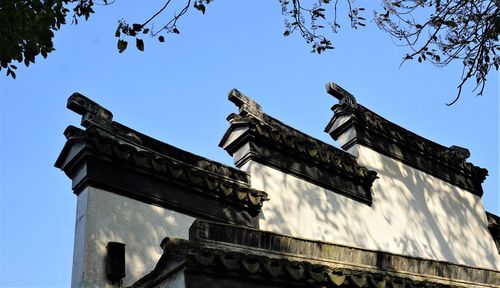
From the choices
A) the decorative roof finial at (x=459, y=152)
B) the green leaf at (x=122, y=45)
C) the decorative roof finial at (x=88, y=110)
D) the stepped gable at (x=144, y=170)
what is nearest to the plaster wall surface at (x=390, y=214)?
the stepped gable at (x=144, y=170)

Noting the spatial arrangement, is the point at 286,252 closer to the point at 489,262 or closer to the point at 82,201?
the point at 82,201

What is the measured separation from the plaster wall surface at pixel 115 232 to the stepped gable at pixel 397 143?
4.04m

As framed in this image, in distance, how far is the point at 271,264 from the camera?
596 centimetres

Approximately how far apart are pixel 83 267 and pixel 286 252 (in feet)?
7.54

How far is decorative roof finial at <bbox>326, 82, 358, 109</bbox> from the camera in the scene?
37.5 feet

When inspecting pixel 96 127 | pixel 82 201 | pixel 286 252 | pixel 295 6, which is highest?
pixel 295 6

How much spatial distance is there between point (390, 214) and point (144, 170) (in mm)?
4504

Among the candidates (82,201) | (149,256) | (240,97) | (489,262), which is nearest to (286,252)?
(149,256)

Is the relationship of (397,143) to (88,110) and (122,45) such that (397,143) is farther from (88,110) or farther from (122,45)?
(122,45)

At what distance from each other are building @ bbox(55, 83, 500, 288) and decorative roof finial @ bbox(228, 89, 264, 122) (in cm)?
2

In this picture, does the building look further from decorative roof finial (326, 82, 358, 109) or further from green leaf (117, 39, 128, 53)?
green leaf (117, 39, 128, 53)

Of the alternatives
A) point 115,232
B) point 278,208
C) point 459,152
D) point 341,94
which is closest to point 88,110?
point 115,232

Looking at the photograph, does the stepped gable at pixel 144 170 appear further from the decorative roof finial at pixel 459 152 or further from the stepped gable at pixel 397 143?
the decorative roof finial at pixel 459 152

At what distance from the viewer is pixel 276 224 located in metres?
9.29
